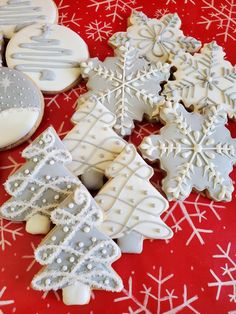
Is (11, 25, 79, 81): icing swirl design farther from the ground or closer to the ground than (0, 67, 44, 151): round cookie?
farther from the ground

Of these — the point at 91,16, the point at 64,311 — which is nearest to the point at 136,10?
the point at 91,16

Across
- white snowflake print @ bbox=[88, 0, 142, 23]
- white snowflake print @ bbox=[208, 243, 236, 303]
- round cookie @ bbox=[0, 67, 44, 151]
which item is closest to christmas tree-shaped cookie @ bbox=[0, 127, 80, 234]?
round cookie @ bbox=[0, 67, 44, 151]

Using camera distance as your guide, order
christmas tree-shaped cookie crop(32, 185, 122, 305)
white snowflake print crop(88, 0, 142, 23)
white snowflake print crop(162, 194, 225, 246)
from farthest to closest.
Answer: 1. white snowflake print crop(88, 0, 142, 23)
2. white snowflake print crop(162, 194, 225, 246)
3. christmas tree-shaped cookie crop(32, 185, 122, 305)

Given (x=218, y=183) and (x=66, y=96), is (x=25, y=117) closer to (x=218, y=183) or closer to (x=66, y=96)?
(x=66, y=96)

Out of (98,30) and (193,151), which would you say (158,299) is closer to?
(193,151)

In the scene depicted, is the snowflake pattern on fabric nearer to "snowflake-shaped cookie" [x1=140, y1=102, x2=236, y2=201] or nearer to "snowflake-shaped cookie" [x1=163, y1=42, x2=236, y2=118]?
"snowflake-shaped cookie" [x1=140, y1=102, x2=236, y2=201]

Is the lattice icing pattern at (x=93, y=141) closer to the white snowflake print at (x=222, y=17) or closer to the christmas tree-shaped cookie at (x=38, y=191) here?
the christmas tree-shaped cookie at (x=38, y=191)

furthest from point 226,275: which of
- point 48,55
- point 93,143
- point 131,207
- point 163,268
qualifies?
point 48,55
